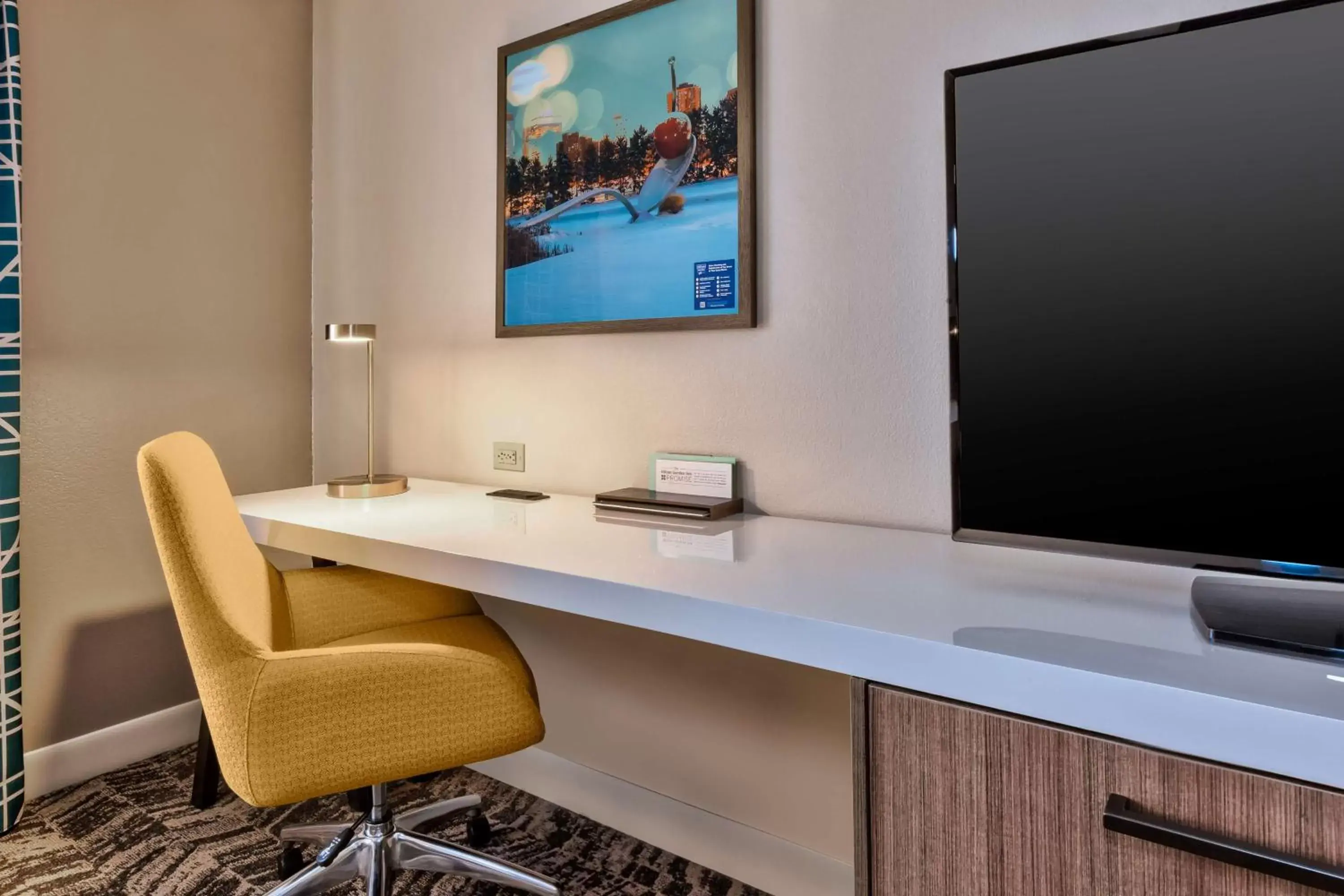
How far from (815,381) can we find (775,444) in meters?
0.16

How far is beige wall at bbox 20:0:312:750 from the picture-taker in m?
1.89

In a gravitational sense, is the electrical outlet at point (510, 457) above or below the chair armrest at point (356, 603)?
above

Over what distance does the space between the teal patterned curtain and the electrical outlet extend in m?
1.13

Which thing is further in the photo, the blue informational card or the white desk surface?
the blue informational card

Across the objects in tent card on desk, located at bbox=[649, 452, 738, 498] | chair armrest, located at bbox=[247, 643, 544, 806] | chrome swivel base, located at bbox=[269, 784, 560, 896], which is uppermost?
tent card on desk, located at bbox=[649, 452, 738, 498]

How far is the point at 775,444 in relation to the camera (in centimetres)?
156

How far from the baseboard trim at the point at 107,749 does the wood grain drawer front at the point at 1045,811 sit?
208 centimetres

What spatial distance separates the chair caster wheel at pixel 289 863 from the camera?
5.08 ft

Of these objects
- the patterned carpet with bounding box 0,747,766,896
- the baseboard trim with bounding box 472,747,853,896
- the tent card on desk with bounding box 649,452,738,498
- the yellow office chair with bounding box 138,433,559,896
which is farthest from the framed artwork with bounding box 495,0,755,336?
the patterned carpet with bounding box 0,747,766,896

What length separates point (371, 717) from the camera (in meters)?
1.12

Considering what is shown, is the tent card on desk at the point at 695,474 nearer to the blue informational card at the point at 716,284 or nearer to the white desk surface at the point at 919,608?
the white desk surface at the point at 919,608

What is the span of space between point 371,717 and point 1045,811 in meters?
0.92

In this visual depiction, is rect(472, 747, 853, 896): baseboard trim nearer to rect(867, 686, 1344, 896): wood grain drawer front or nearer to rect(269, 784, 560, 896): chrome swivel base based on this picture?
rect(269, 784, 560, 896): chrome swivel base

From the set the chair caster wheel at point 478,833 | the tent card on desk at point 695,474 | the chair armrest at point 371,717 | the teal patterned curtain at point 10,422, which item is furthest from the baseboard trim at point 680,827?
the teal patterned curtain at point 10,422
